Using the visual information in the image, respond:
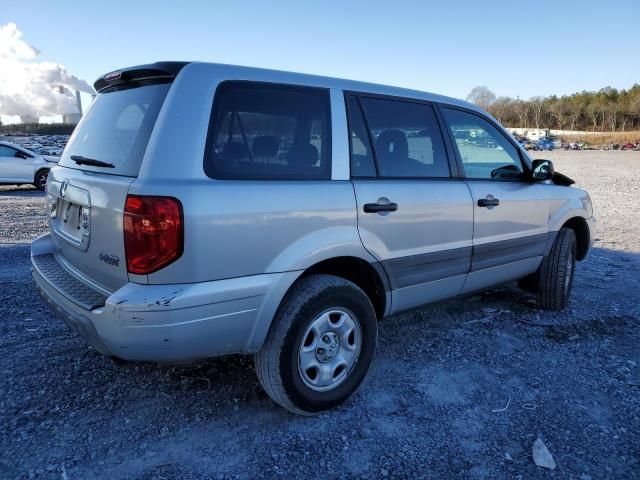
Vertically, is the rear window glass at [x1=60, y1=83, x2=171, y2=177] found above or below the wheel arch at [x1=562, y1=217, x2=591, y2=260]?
above

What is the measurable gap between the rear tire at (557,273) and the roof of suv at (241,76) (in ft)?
6.88

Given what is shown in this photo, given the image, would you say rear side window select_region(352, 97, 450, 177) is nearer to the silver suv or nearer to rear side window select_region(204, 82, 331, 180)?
the silver suv

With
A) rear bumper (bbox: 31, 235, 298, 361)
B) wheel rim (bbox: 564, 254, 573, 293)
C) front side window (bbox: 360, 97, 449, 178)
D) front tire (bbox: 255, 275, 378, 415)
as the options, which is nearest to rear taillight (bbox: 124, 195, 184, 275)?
rear bumper (bbox: 31, 235, 298, 361)

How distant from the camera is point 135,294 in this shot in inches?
85.5

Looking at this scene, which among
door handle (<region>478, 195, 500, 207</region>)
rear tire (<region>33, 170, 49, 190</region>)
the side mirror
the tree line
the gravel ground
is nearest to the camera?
the gravel ground

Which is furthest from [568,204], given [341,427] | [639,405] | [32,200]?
[32,200]

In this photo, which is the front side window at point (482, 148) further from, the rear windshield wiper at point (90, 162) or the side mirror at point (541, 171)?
the rear windshield wiper at point (90, 162)

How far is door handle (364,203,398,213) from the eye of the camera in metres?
2.82

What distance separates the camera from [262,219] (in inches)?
93.2

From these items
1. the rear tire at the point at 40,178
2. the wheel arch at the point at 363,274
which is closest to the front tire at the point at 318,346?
the wheel arch at the point at 363,274

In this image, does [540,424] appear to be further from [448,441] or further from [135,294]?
[135,294]

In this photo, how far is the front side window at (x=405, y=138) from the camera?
306 centimetres

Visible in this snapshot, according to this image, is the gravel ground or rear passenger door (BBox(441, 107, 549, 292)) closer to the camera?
the gravel ground

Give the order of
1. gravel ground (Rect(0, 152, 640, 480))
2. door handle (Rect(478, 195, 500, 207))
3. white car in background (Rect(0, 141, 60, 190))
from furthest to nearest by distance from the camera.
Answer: white car in background (Rect(0, 141, 60, 190)) < door handle (Rect(478, 195, 500, 207)) < gravel ground (Rect(0, 152, 640, 480))
